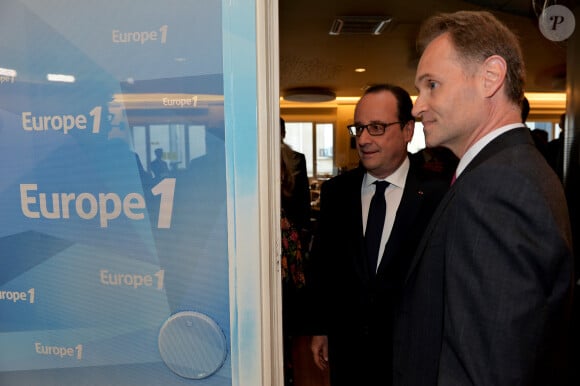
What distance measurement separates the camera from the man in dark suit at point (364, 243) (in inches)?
62.9

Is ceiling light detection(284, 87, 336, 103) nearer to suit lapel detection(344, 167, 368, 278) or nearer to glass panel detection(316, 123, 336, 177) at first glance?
glass panel detection(316, 123, 336, 177)

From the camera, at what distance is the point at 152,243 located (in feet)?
2.84

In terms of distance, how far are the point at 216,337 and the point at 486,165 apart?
26.5 inches

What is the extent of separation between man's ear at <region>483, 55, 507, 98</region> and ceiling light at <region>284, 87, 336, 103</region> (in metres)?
8.87

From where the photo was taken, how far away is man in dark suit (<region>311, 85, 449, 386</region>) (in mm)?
1599

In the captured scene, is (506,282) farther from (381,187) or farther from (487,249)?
(381,187)

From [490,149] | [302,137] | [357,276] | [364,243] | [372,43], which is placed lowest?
[357,276]

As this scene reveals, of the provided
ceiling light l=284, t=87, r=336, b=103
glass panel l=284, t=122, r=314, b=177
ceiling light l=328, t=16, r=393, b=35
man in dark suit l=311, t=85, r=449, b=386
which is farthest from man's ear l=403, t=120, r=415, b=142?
glass panel l=284, t=122, r=314, b=177

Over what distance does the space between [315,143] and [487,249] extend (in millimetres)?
12876

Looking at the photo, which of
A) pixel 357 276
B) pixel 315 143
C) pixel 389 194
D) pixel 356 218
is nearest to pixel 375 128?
pixel 389 194

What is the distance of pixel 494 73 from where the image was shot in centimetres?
107

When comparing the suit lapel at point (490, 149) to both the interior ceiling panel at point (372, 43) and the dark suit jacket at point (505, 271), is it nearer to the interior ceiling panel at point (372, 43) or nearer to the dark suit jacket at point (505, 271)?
the dark suit jacket at point (505, 271)

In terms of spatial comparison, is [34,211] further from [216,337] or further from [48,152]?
[216,337]

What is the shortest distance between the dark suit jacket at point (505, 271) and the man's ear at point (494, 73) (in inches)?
6.6
